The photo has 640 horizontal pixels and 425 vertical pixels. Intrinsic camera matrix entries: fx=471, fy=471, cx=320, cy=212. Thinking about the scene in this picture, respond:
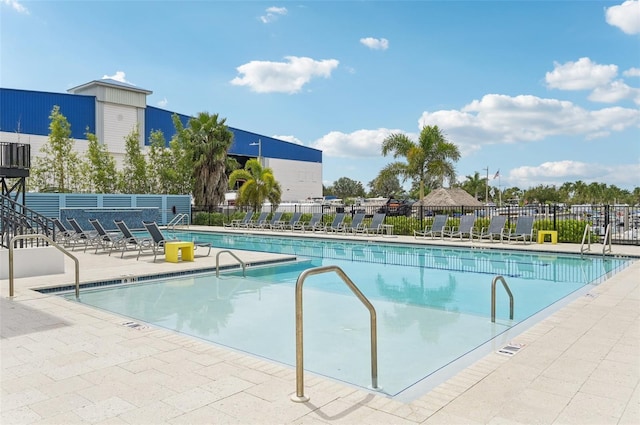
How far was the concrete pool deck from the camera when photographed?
2996 mm

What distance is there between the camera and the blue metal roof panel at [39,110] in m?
30.3

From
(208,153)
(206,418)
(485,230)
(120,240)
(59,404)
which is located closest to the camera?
(206,418)

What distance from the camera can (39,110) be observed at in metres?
31.5

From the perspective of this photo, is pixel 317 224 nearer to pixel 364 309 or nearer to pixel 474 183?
pixel 364 309

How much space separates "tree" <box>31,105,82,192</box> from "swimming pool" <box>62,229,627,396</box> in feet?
66.1

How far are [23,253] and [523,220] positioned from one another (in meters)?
14.6

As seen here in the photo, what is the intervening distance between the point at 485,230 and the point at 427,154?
10.5 m

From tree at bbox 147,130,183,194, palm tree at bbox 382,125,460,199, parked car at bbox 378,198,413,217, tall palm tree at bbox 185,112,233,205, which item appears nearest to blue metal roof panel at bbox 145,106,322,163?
tree at bbox 147,130,183,194

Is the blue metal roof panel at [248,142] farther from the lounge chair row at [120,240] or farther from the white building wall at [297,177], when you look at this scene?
the lounge chair row at [120,240]

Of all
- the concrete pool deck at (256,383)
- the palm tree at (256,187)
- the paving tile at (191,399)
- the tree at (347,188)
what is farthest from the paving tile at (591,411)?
the tree at (347,188)

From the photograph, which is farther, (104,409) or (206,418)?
(104,409)

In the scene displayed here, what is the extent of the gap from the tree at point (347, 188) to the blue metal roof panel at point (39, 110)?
72.9 metres

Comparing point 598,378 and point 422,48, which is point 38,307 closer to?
point 598,378

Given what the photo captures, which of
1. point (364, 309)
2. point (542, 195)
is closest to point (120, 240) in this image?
point (364, 309)
